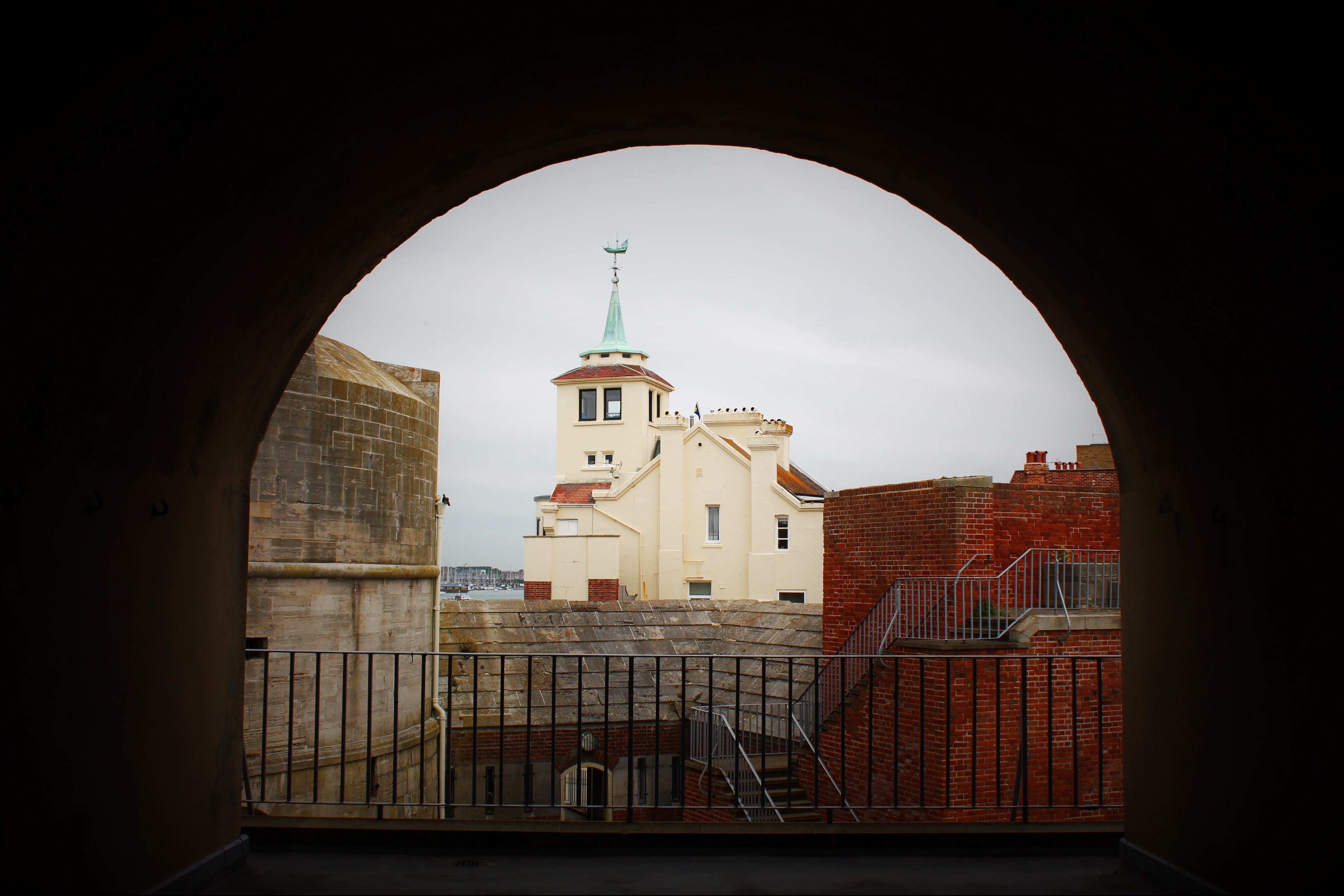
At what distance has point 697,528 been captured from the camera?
47.6 m

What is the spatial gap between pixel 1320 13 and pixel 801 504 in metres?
41.9

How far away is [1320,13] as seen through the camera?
2.73m

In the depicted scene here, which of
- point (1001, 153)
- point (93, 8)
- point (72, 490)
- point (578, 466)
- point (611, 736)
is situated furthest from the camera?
point (578, 466)

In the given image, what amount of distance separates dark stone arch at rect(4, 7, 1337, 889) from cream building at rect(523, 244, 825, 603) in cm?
3705

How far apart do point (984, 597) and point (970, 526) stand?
1.21m

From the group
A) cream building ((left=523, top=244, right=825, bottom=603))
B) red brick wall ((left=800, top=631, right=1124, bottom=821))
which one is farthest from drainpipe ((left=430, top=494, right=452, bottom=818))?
cream building ((left=523, top=244, right=825, bottom=603))

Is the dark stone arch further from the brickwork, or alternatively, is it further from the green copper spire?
the green copper spire

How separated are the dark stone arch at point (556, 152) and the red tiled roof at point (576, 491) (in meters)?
53.7

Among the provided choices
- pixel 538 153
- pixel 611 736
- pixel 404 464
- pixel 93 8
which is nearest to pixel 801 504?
pixel 611 736

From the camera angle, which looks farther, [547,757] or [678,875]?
[547,757]

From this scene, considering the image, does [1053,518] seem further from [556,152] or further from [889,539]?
[556,152]

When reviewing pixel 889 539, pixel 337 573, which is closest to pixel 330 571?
pixel 337 573

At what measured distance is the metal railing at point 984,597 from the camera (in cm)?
1664

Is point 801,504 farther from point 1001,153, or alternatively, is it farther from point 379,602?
point 1001,153
